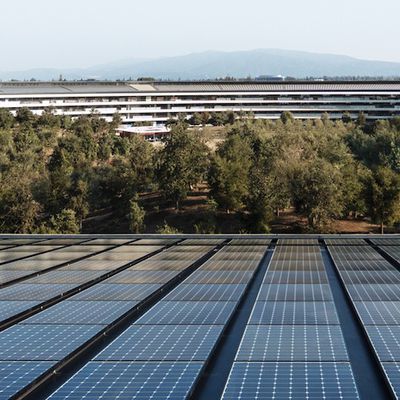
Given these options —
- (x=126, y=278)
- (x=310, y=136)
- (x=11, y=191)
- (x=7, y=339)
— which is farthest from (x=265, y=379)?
(x=310, y=136)

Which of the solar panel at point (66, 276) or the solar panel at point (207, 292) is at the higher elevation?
the solar panel at point (207, 292)

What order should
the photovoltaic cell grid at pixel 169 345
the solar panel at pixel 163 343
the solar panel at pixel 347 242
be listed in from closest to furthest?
the photovoltaic cell grid at pixel 169 345 → the solar panel at pixel 163 343 → the solar panel at pixel 347 242

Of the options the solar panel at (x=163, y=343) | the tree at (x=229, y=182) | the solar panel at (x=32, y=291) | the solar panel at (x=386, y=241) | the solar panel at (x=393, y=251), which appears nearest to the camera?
the solar panel at (x=163, y=343)

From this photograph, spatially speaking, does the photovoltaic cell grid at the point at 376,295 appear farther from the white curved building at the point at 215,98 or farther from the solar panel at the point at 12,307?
the white curved building at the point at 215,98

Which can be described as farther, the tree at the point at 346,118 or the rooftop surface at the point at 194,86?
the rooftop surface at the point at 194,86

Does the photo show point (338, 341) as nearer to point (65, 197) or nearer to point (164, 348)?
point (164, 348)

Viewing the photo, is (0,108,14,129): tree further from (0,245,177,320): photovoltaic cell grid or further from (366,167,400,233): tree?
(0,245,177,320): photovoltaic cell grid

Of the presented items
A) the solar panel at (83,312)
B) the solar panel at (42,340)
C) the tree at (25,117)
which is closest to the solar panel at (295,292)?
the solar panel at (83,312)
